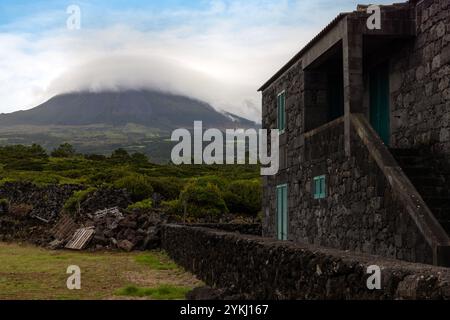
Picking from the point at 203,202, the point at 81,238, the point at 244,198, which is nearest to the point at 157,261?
the point at 81,238

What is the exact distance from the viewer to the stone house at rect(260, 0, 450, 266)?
10.2 m

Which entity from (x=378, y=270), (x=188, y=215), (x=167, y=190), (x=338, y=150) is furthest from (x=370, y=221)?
(x=167, y=190)

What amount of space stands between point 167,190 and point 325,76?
→ 27.8m

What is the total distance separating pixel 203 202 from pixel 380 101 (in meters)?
18.7

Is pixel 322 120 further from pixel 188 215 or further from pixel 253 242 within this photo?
pixel 188 215

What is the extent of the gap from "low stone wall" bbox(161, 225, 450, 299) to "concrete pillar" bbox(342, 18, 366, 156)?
146 inches

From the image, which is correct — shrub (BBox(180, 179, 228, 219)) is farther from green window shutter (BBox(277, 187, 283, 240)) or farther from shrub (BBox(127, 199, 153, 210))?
green window shutter (BBox(277, 187, 283, 240))

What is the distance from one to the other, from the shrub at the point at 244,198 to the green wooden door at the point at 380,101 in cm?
2073

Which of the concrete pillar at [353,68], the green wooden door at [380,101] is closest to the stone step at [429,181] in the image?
the concrete pillar at [353,68]

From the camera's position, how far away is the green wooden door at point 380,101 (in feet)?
46.2

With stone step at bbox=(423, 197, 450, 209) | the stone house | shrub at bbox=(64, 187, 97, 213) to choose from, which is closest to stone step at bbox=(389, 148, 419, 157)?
the stone house

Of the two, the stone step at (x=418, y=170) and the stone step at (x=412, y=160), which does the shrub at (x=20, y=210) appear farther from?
the stone step at (x=418, y=170)

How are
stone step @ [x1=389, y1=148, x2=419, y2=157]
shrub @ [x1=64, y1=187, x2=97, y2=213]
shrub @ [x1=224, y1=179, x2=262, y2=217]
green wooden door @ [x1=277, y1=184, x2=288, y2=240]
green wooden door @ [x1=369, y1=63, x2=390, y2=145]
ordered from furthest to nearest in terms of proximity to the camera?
1. shrub @ [x1=224, y1=179, x2=262, y2=217]
2. shrub @ [x1=64, y1=187, x2=97, y2=213]
3. green wooden door @ [x1=277, y1=184, x2=288, y2=240]
4. green wooden door @ [x1=369, y1=63, x2=390, y2=145]
5. stone step @ [x1=389, y1=148, x2=419, y2=157]

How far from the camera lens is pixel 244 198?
117 feet
